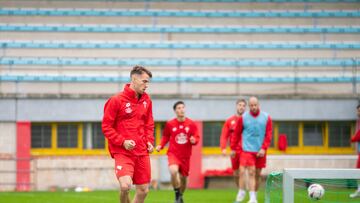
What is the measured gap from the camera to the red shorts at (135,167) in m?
10.4

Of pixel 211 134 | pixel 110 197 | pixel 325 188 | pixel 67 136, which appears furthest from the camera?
pixel 211 134

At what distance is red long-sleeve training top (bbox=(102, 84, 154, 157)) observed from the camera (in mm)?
10398

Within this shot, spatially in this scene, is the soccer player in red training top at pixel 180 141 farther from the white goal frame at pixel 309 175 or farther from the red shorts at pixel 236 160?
the white goal frame at pixel 309 175

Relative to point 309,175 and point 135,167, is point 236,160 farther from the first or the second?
point 309,175

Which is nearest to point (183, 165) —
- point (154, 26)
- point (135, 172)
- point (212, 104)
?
point (135, 172)

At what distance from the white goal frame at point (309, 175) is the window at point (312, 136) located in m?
13.1

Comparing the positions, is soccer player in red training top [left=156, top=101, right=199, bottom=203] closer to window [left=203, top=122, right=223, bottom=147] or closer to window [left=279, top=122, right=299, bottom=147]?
window [left=203, top=122, right=223, bottom=147]

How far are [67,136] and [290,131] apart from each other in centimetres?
592

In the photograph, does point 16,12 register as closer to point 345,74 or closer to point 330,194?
point 345,74

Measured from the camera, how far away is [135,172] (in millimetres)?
10547

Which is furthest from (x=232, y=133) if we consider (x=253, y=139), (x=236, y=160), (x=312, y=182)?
(x=312, y=182)

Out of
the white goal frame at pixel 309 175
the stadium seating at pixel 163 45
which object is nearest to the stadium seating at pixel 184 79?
the stadium seating at pixel 163 45

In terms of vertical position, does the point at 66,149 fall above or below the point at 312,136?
below

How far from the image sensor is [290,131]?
22.5 metres
